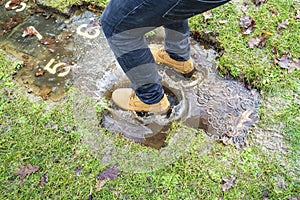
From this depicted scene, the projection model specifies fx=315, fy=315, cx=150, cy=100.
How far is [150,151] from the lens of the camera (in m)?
2.54

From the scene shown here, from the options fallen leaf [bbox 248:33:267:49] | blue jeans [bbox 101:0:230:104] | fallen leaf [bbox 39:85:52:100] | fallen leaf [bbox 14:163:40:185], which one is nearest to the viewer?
blue jeans [bbox 101:0:230:104]

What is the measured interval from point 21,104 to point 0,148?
0.45 m

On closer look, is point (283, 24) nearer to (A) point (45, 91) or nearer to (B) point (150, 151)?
(B) point (150, 151)

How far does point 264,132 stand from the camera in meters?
2.62

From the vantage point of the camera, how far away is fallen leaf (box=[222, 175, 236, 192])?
233cm

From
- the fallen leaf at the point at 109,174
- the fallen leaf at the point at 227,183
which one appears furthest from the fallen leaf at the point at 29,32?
the fallen leaf at the point at 227,183

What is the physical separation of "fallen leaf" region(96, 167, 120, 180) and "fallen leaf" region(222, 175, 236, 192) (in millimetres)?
806

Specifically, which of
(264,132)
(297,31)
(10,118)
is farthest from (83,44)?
(297,31)

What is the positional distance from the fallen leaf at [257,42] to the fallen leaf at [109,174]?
186 cm

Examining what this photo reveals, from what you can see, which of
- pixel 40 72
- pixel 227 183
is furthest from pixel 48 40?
pixel 227 183

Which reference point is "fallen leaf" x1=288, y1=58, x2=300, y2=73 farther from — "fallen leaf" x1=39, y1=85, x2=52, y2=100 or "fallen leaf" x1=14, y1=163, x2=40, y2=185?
"fallen leaf" x1=14, y1=163, x2=40, y2=185

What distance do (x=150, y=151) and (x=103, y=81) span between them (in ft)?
2.98

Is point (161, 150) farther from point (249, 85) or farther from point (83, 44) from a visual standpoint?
point (83, 44)

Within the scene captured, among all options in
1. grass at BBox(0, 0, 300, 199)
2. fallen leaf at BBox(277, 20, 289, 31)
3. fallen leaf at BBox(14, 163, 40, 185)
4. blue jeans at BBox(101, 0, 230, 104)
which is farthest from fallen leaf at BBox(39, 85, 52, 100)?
fallen leaf at BBox(277, 20, 289, 31)
